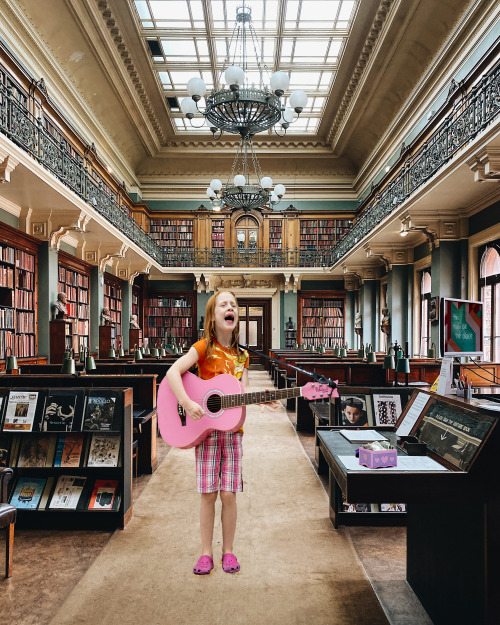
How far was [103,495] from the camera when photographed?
2879mm

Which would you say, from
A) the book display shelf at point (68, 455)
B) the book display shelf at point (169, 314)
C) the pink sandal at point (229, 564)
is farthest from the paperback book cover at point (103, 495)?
the book display shelf at point (169, 314)

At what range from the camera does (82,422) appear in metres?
2.84

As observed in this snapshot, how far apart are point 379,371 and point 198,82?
4566 millimetres

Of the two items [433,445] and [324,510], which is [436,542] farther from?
[324,510]

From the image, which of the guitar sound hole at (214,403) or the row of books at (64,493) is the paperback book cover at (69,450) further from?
the guitar sound hole at (214,403)

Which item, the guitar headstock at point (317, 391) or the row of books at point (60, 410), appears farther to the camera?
the row of books at point (60, 410)

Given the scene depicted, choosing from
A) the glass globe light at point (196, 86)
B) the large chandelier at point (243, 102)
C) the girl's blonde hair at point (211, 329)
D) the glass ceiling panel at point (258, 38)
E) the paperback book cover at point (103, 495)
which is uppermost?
the glass ceiling panel at point (258, 38)

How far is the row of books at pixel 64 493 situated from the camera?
283 cm

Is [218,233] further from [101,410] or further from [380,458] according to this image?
[380,458]

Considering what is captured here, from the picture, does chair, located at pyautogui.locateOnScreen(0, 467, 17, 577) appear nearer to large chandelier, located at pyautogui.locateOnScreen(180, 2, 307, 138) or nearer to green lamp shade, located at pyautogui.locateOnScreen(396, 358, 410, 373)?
green lamp shade, located at pyautogui.locateOnScreen(396, 358, 410, 373)

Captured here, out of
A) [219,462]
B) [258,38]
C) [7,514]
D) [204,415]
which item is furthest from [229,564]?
[258,38]

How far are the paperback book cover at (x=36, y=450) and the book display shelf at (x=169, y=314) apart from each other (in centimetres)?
1224

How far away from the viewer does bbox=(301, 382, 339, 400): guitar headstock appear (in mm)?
2010

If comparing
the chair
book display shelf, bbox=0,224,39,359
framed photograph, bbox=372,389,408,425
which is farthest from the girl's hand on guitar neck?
book display shelf, bbox=0,224,39,359
